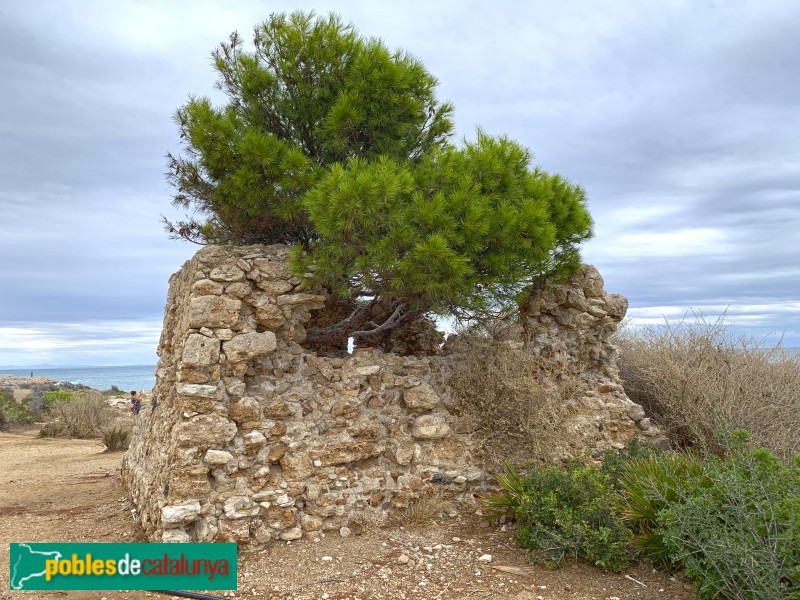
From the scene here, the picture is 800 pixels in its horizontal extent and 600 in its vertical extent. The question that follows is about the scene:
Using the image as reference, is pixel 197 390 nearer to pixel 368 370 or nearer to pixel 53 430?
pixel 368 370

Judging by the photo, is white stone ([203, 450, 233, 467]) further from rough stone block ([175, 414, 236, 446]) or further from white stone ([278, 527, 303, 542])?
white stone ([278, 527, 303, 542])

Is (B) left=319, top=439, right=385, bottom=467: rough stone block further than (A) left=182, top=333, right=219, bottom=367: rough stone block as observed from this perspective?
Yes

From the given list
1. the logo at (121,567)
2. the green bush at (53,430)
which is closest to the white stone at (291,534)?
the logo at (121,567)

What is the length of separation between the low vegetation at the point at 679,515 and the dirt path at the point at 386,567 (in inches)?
8.6

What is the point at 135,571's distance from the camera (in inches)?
197

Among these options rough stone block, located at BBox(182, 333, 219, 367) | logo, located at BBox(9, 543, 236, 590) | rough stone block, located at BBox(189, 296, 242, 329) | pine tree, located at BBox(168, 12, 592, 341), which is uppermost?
pine tree, located at BBox(168, 12, 592, 341)

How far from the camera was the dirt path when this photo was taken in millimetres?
4723

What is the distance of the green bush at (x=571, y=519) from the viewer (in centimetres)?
496

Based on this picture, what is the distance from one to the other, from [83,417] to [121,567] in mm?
13412

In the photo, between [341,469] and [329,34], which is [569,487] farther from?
[329,34]

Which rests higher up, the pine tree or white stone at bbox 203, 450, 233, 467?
the pine tree

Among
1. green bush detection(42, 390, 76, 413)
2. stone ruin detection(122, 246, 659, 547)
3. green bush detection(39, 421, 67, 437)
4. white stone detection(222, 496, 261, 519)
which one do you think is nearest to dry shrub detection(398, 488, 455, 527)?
stone ruin detection(122, 246, 659, 547)

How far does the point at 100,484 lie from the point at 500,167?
7.81m

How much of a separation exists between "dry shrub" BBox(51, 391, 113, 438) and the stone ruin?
35.8 feet
